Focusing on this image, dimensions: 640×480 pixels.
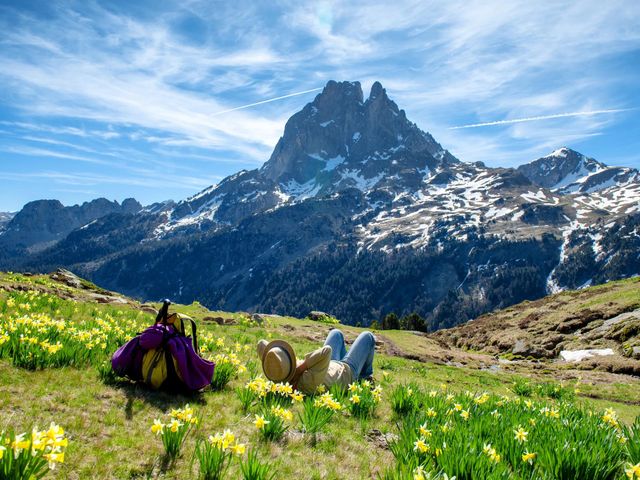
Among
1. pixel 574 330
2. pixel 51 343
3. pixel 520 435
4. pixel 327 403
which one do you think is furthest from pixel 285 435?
pixel 574 330

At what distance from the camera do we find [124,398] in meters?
6.80

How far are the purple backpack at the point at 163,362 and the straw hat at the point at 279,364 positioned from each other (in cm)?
107

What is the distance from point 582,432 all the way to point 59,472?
678 centimetres

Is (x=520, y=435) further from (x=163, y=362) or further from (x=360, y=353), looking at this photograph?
(x=163, y=362)

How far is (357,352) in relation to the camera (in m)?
10.8

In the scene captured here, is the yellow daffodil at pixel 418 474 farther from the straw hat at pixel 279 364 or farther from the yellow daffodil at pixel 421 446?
the straw hat at pixel 279 364

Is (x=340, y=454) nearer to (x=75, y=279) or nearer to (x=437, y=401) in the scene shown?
(x=437, y=401)

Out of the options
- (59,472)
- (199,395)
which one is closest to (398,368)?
(199,395)

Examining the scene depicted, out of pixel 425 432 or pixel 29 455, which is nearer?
pixel 29 455

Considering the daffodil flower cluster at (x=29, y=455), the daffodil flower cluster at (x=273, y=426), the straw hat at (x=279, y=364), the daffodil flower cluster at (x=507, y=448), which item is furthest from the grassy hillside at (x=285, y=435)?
the daffodil flower cluster at (x=29, y=455)

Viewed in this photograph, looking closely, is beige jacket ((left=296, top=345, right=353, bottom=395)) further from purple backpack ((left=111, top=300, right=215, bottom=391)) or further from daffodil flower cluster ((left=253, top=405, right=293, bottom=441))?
daffodil flower cluster ((left=253, top=405, right=293, bottom=441))

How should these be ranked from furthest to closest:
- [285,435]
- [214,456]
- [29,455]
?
1. [285,435]
2. [214,456]
3. [29,455]

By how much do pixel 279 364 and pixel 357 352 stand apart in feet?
11.5

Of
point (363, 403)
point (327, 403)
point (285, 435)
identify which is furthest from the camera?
point (363, 403)
